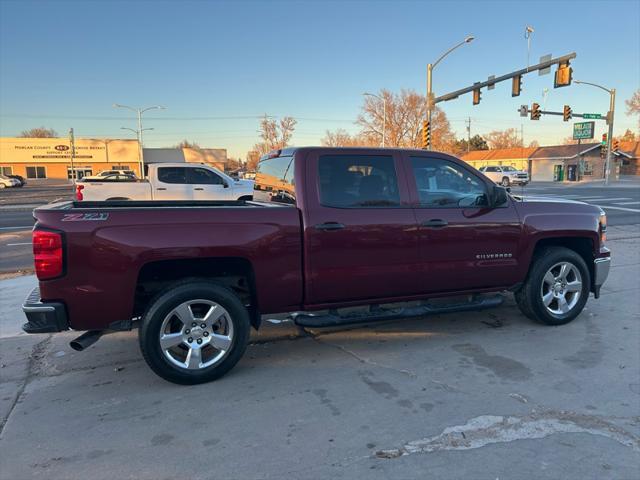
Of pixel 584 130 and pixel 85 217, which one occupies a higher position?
pixel 584 130

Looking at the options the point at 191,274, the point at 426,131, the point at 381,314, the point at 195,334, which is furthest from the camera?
the point at 426,131

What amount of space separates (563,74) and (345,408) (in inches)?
819

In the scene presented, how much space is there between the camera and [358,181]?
4.27m

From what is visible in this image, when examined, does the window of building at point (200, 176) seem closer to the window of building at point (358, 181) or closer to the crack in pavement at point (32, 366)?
the crack in pavement at point (32, 366)

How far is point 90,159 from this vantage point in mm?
73812

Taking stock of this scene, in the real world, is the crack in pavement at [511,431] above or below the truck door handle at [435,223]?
below

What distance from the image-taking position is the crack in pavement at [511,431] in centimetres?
288

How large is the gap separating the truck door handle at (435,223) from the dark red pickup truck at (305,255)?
11 millimetres

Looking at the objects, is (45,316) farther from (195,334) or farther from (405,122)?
(405,122)

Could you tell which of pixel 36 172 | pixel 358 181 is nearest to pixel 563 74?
pixel 358 181

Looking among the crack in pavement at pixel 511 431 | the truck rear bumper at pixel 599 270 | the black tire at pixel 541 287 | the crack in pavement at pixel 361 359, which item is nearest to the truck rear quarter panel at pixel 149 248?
the crack in pavement at pixel 361 359

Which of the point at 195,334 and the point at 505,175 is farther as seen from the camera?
the point at 505,175

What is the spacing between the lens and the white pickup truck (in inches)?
540

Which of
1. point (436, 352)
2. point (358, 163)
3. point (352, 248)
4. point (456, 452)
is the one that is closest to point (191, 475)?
point (456, 452)
